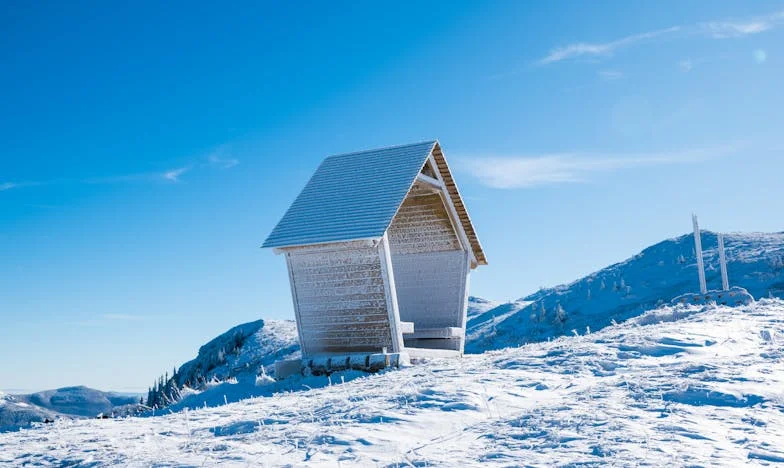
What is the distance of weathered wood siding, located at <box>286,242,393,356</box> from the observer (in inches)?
608

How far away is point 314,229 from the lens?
51.1 feet

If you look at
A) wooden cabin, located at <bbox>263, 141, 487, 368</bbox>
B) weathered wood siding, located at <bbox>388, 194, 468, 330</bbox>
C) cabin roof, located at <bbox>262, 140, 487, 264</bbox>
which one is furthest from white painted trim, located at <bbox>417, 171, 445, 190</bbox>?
weathered wood siding, located at <bbox>388, 194, 468, 330</bbox>

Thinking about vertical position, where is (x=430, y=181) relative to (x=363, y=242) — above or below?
above

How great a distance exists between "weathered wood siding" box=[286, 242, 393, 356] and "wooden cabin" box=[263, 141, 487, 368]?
22 mm

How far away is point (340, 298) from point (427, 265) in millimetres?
4765

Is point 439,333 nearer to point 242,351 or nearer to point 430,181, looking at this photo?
point 430,181

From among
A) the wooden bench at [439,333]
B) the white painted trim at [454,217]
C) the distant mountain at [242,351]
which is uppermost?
the white painted trim at [454,217]

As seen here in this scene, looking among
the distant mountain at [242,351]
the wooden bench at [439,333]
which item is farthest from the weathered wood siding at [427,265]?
the distant mountain at [242,351]

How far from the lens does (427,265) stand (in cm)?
2006

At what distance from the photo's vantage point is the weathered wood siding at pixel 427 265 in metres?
19.5

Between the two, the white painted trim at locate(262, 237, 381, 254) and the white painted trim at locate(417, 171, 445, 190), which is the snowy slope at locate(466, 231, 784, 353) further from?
the white painted trim at locate(262, 237, 381, 254)

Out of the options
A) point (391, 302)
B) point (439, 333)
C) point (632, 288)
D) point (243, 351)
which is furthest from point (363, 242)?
point (243, 351)

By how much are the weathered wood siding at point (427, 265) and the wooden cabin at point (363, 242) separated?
0.13 ft

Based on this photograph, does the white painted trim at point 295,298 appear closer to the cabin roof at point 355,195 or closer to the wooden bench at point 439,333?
the cabin roof at point 355,195
